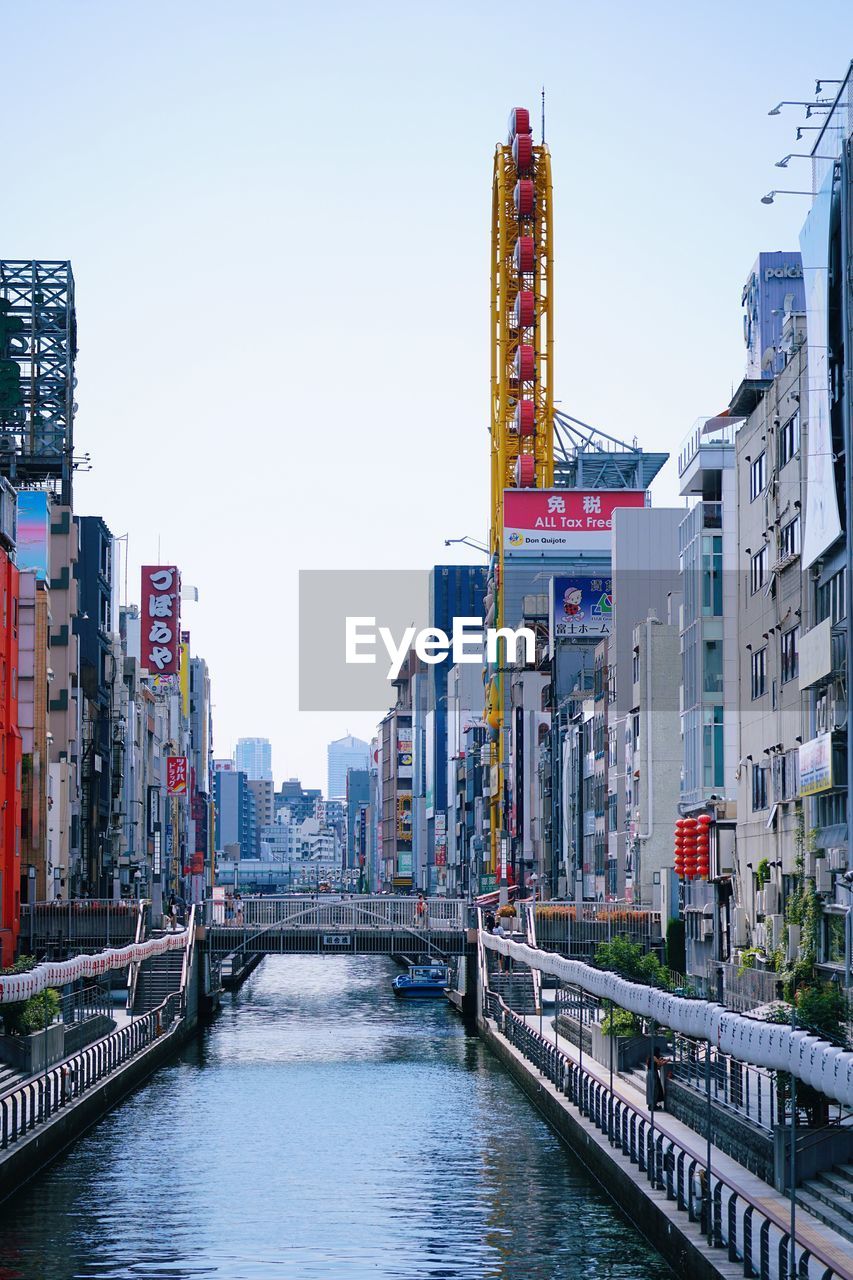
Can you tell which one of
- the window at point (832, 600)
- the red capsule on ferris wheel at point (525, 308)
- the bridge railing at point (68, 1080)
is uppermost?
the red capsule on ferris wheel at point (525, 308)

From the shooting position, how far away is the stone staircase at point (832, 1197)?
31.6m

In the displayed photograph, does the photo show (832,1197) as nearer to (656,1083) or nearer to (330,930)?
(656,1083)

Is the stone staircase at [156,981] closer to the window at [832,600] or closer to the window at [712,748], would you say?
the window at [712,748]

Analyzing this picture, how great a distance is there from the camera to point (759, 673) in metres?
73.8

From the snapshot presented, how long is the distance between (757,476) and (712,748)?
12878 mm

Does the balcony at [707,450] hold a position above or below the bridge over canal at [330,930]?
above

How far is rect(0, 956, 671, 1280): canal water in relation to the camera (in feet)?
124

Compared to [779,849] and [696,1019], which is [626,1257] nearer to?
[696,1019]

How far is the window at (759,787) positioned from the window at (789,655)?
4859 mm

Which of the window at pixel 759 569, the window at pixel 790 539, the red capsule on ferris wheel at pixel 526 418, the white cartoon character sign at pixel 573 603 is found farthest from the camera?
the red capsule on ferris wheel at pixel 526 418

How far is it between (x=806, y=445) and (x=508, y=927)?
162 feet

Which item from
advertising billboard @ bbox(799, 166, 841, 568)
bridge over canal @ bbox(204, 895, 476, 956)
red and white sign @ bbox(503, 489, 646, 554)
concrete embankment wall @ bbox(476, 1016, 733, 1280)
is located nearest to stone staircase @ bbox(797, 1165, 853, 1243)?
concrete embankment wall @ bbox(476, 1016, 733, 1280)

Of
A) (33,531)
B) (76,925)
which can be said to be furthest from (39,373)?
(76,925)

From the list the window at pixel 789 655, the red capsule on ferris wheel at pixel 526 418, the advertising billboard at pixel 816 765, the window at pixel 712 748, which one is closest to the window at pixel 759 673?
the window at pixel 789 655
